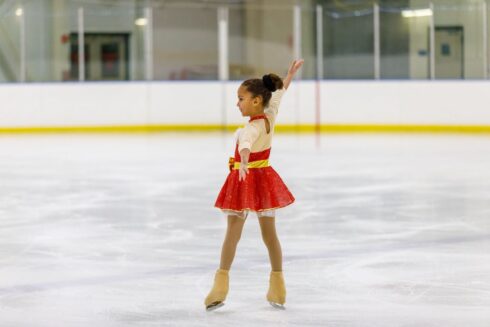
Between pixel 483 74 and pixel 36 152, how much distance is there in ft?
23.1

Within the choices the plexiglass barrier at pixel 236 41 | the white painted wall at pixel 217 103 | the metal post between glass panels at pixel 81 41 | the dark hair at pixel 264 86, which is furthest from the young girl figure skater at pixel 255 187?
the metal post between glass panels at pixel 81 41

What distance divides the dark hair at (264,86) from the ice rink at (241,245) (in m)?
0.76

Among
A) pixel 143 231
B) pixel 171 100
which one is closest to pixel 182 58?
pixel 171 100

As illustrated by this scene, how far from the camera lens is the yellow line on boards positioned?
618 inches

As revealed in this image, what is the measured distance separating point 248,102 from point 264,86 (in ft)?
0.26

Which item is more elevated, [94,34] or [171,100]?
[94,34]

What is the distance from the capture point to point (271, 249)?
367 cm

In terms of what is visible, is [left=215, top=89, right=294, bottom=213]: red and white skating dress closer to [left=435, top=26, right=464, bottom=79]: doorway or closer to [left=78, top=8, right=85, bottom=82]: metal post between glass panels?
[left=435, top=26, right=464, bottom=79]: doorway

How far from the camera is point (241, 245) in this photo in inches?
205

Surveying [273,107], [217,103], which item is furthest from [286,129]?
[273,107]

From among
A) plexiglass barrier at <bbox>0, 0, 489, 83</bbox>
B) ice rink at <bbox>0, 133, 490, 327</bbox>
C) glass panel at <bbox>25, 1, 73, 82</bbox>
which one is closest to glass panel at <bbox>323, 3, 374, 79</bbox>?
plexiglass barrier at <bbox>0, 0, 489, 83</bbox>

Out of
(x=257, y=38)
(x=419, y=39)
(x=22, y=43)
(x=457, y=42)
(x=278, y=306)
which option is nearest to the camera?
(x=278, y=306)

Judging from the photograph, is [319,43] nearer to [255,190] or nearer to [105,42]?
[105,42]

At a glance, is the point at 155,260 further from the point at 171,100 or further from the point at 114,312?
the point at 171,100
